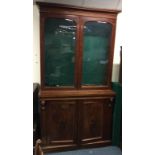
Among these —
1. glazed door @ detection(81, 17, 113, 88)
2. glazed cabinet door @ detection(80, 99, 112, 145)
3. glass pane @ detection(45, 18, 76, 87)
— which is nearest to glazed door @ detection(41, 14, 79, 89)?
glass pane @ detection(45, 18, 76, 87)

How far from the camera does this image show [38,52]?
2520 mm

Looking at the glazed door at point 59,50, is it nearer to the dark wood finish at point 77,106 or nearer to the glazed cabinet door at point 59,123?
the dark wood finish at point 77,106

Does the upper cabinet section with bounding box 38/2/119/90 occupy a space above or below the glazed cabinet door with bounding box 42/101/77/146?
above

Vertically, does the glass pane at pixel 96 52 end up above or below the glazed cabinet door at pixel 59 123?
above

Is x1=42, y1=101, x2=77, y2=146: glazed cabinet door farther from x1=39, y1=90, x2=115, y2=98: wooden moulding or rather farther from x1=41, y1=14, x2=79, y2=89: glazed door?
x1=41, y1=14, x2=79, y2=89: glazed door

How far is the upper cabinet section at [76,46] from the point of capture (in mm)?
2303

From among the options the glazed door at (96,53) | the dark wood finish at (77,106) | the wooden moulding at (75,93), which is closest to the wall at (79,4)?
the dark wood finish at (77,106)

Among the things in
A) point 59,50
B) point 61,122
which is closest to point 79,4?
point 59,50

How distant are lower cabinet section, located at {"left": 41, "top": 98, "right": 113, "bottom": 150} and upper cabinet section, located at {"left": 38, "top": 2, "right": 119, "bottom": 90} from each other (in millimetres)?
237

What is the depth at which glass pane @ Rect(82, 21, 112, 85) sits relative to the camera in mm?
2477

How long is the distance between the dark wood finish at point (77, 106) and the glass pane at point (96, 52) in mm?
67

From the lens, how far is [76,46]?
2.40 metres

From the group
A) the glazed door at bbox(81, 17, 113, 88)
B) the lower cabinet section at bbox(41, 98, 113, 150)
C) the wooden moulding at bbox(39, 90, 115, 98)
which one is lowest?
the lower cabinet section at bbox(41, 98, 113, 150)
